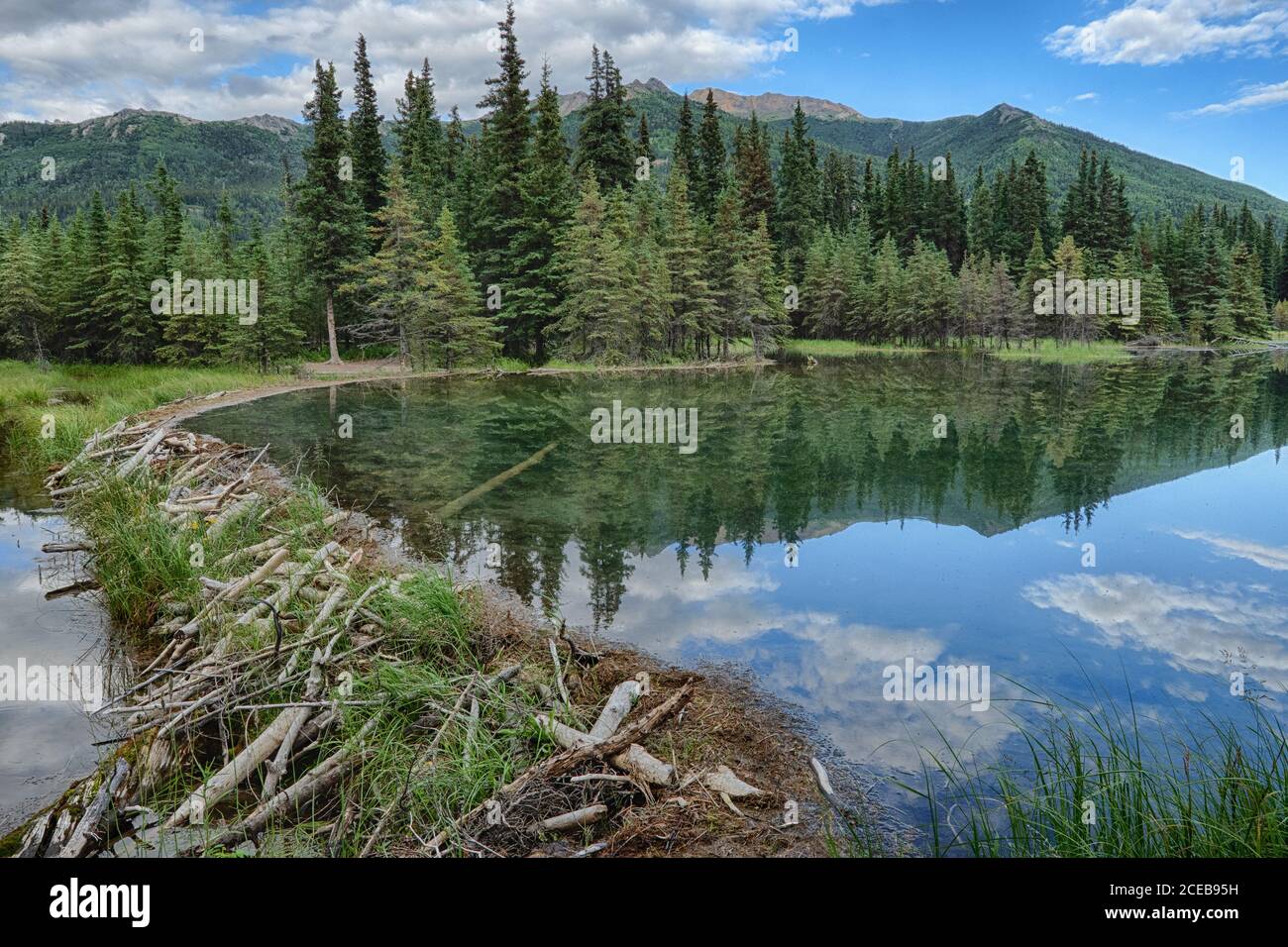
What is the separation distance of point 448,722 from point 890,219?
88.2m

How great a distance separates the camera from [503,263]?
42.9m

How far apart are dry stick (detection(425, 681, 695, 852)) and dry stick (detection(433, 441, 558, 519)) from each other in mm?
8352

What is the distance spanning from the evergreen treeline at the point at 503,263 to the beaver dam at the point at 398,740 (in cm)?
3134

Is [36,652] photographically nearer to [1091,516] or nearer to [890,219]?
[1091,516]

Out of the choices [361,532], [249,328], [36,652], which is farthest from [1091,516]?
[249,328]

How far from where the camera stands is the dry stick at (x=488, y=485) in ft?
44.5

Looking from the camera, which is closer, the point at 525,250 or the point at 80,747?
the point at 80,747

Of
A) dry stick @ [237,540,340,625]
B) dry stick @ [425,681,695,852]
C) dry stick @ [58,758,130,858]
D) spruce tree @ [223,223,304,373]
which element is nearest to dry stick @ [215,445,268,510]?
dry stick @ [237,540,340,625]

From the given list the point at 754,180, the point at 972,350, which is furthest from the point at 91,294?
the point at 972,350

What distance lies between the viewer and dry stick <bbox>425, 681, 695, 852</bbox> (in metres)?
4.47

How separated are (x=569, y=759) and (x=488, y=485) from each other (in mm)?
11072

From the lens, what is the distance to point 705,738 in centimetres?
587

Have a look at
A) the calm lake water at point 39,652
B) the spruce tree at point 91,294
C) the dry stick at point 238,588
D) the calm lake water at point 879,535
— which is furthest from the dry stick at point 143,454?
the spruce tree at point 91,294

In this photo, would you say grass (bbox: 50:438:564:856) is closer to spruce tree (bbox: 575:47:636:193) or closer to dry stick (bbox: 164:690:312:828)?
dry stick (bbox: 164:690:312:828)
